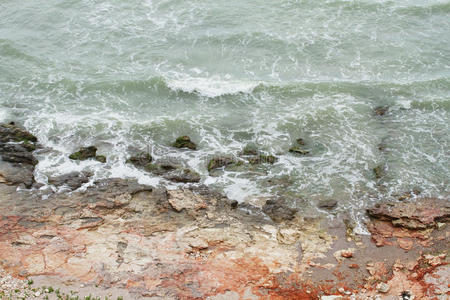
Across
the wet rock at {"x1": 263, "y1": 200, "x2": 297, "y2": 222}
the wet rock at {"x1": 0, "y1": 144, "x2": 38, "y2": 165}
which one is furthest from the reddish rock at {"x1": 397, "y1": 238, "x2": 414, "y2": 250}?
the wet rock at {"x1": 0, "y1": 144, "x2": 38, "y2": 165}

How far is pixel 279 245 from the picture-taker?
14.0m

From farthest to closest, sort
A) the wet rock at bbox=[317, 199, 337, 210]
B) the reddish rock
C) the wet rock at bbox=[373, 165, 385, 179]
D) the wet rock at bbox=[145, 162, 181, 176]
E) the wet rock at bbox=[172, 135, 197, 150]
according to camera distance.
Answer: the wet rock at bbox=[172, 135, 197, 150] → the wet rock at bbox=[145, 162, 181, 176] → the wet rock at bbox=[373, 165, 385, 179] → the wet rock at bbox=[317, 199, 337, 210] → the reddish rock

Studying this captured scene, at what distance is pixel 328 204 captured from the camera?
15703 millimetres

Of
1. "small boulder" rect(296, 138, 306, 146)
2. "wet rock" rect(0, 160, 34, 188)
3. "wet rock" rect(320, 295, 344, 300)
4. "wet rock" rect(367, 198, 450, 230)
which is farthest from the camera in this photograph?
"small boulder" rect(296, 138, 306, 146)

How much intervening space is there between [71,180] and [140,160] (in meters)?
2.83

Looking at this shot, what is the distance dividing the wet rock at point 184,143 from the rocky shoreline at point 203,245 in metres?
2.02

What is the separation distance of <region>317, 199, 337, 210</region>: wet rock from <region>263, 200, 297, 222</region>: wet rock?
1.05 m

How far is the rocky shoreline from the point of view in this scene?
12.3 m

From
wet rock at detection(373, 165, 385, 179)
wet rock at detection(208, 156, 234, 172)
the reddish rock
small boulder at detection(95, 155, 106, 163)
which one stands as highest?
small boulder at detection(95, 155, 106, 163)

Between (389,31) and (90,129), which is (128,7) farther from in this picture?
(389,31)

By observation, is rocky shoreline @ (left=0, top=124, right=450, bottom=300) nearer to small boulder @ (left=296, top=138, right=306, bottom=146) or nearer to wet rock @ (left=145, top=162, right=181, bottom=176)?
wet rock @ (left=145, top=162, right=181, bottom=176)

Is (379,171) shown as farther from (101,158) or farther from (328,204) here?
(101,158)

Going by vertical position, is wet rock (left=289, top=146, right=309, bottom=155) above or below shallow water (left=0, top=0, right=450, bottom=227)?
below

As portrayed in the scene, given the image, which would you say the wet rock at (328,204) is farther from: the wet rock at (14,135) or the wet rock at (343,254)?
the wet rock at (14,135)
